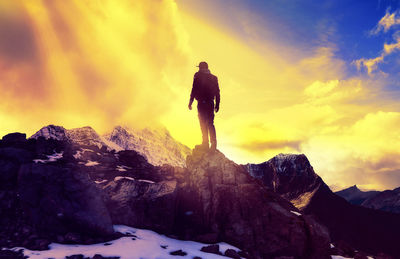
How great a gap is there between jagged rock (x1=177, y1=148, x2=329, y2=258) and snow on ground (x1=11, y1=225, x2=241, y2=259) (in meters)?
1.63

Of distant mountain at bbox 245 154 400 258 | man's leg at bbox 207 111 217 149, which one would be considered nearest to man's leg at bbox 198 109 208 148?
man's leg at bbox 207 111 217 149

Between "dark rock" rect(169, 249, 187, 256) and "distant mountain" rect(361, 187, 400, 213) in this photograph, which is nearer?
"dark rock" rect(169, 249, 187, 256)

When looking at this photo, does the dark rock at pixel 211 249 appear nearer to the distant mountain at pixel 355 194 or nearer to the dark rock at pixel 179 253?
the dark rock at pixel 179 253

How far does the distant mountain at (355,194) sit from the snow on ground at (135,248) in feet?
371

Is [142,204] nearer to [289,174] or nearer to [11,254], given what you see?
[11,254]

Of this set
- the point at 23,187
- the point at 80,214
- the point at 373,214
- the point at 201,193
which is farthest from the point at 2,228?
the point at 373,214

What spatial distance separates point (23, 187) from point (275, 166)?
5556cm

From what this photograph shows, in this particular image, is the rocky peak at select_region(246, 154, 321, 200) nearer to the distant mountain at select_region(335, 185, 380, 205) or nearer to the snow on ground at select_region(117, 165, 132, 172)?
the snow on ground at select_region(117, 165, 132, 172)

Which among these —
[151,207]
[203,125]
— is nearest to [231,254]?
[151,207]

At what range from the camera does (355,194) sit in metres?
114

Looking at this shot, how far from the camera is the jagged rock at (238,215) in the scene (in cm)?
1753

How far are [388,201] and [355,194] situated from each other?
3755 centimetres

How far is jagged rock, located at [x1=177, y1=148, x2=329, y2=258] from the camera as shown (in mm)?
17531

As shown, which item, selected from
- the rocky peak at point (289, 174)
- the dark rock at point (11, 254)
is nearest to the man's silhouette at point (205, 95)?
the dark rock at point (11, 254)
